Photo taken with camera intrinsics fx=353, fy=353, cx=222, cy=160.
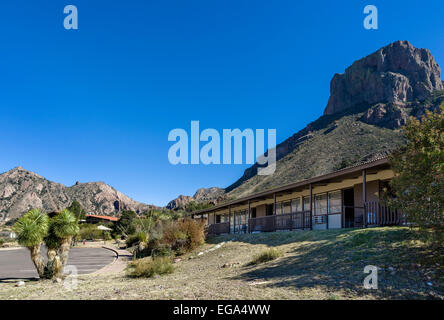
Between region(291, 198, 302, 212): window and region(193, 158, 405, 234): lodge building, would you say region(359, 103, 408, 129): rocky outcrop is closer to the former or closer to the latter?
region(291, 198, 302, 212): window

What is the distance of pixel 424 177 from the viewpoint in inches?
309

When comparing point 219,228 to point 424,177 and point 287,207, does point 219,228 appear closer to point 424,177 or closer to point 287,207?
point 287,207

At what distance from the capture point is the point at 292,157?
213ft

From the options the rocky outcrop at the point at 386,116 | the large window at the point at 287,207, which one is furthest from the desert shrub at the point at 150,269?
the rocky outcrop at the point at 386,116

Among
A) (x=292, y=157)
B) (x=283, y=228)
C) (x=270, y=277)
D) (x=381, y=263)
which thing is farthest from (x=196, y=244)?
(x=292, y=157)

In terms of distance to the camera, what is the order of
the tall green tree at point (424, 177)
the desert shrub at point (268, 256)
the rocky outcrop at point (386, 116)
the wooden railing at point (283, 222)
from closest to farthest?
the tall green tree at point (424, 177) → the desert shrub at point (268, 256) → the wooden railing at point (283, 222) → the rocky outcrop at point (386, 116)

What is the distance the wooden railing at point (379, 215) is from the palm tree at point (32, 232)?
12.1 meters

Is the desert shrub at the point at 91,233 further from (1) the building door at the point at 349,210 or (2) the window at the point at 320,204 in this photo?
(1) the building door at the point at 349,210

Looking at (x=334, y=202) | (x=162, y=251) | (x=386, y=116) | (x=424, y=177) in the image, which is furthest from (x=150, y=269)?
(x=386, y=116)

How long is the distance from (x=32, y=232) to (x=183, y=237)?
9488 mm

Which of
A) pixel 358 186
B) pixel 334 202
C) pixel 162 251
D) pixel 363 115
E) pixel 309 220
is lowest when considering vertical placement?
pixel 162 251

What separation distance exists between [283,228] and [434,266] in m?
13.5

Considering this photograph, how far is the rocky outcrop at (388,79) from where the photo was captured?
7800 centimetres

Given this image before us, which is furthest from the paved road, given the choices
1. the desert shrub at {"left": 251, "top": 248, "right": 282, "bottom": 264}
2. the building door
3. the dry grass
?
the building door
